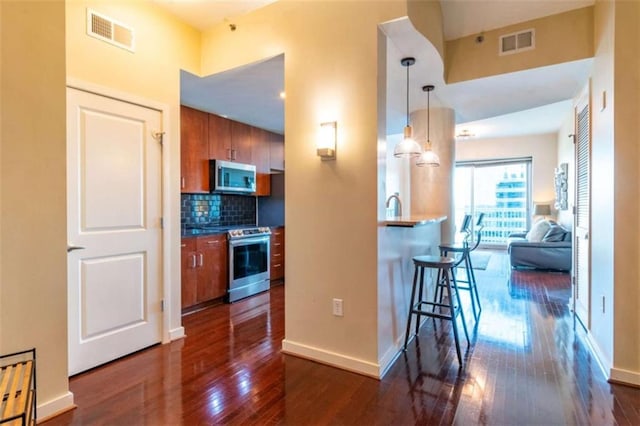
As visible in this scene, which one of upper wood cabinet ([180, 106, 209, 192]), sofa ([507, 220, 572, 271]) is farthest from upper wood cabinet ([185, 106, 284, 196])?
sofa ([507, 220, 572, 271])

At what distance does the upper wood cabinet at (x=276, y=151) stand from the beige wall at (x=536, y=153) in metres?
5.52

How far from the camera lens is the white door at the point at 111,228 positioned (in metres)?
2.37

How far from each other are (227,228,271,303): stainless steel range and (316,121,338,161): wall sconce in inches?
83.9

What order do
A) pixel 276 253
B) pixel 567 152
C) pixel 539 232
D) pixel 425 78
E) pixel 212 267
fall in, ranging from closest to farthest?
pixel 425 78
pixel 212 267
pixel 276 253
pixel 539 232
pixel 567 152

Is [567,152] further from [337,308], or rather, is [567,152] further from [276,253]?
[337,308]

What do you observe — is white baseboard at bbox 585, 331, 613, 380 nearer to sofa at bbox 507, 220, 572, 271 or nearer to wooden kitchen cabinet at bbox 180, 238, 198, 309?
sofa at bbox 507, 220, 572, 271

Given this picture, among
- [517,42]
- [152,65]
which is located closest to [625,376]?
[517,42]

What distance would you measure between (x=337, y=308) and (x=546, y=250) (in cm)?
Answer: 491

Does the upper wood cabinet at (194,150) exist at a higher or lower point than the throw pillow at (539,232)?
higher

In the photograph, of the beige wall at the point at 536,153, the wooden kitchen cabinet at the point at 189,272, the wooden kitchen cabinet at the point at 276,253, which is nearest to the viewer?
the wooden kitchen cabinet at the point at 189,272

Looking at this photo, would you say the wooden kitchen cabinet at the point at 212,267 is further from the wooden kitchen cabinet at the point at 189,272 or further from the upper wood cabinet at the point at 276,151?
the upper wood cabinet at the point at 276,151

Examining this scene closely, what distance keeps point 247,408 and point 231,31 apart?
2950mm

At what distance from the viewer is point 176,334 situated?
3.02 metres

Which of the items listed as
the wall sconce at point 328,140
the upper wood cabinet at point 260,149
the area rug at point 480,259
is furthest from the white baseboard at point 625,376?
the upper wood cabinet at point 260,149
